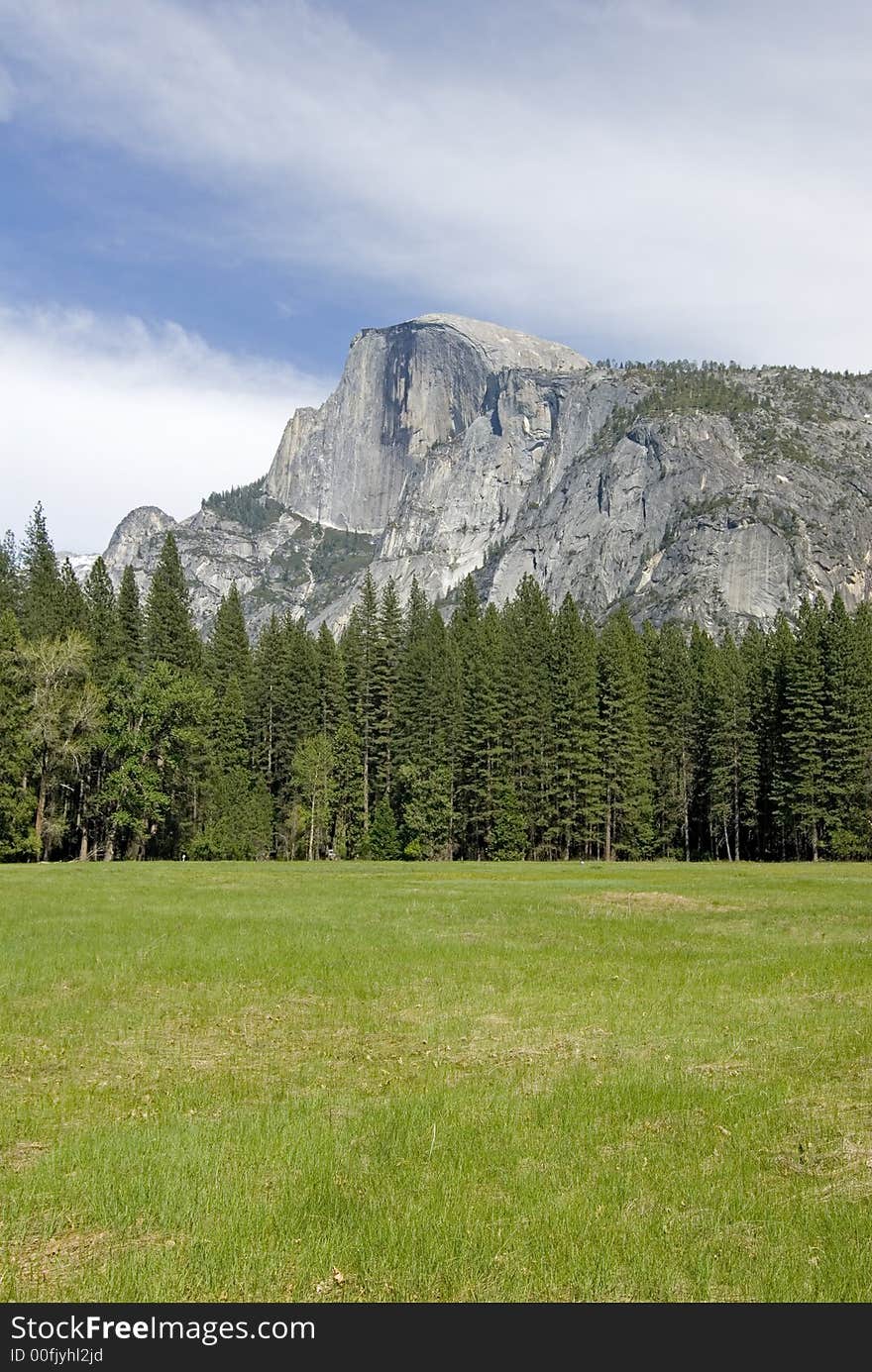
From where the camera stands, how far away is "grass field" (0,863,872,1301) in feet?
24.6

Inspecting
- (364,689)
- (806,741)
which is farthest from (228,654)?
(806,741)

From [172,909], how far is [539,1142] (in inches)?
970

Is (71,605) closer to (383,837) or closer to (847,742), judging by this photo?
(383,837)

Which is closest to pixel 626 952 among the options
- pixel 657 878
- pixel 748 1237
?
pixel 748 1237

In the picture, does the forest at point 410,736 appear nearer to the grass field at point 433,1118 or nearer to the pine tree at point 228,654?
the pine tree at point 228,654

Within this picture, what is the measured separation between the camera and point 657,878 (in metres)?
49.6

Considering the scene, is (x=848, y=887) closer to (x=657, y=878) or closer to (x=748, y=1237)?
(x=657, y=878)

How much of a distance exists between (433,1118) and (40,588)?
82134mm

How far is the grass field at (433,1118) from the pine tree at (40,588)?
5684 centimetres

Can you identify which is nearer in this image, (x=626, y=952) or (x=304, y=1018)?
(x=304, y=1018)

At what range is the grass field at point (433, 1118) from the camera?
7484 millimetres

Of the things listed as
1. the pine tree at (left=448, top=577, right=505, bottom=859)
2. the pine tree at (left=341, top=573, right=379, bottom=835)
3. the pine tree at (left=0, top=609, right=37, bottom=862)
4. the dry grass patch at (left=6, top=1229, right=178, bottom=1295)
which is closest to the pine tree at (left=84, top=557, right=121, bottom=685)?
the pine tree at (left=0, top=609, right=37, bottom=862)

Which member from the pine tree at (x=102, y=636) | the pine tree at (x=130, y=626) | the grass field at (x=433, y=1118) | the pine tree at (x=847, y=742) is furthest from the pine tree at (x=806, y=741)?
the pine tree at (x=130, y=626)

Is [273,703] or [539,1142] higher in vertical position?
[273,703]
